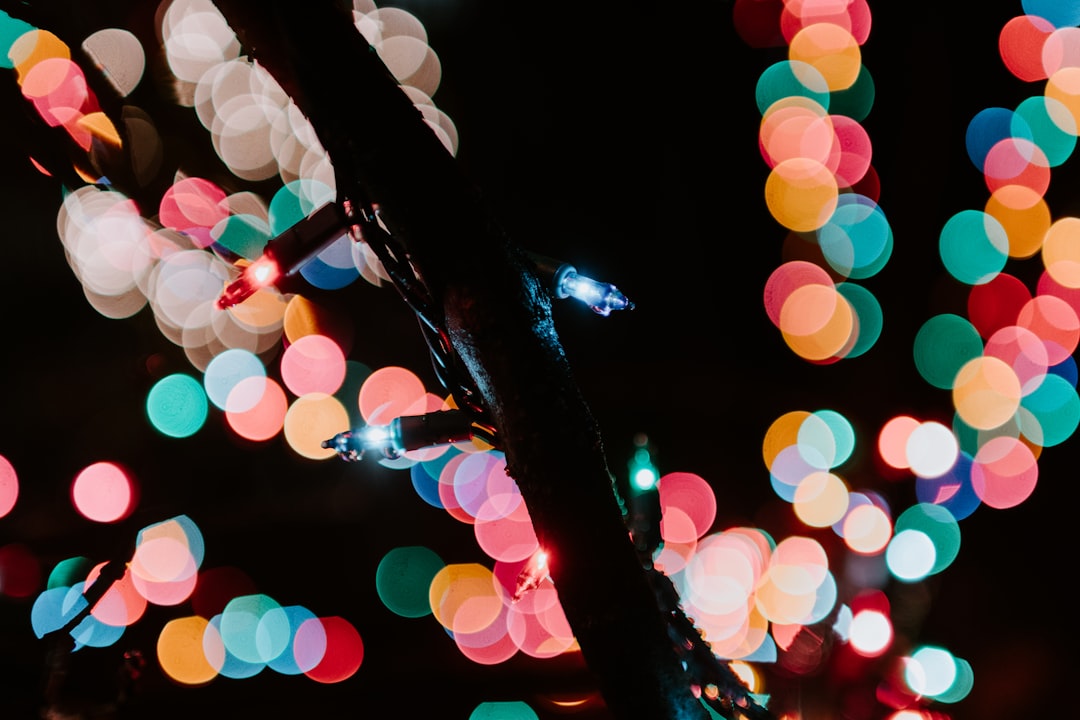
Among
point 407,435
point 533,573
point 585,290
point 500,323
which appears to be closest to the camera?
point 500,323

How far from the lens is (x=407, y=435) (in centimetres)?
202

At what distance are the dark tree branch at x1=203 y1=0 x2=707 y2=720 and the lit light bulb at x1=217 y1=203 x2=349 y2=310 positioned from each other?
0.10 metres

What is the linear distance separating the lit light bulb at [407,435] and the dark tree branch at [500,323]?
16.1 inches

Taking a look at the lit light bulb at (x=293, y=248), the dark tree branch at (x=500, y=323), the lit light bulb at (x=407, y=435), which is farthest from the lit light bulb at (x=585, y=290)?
the lit light bulb at (x=293, y=248)

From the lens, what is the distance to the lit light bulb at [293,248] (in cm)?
180

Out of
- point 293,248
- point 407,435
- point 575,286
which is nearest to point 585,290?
point 575,286

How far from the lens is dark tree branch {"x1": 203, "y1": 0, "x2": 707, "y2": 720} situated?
4.58ft

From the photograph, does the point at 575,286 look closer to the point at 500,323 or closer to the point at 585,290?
the point at 585,290

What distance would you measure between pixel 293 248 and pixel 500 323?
72 centimetres

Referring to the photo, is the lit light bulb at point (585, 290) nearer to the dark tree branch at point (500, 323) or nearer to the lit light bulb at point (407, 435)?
the dark tree branch at point (500, 323)

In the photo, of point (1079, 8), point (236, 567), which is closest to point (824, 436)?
point (1079, 8)

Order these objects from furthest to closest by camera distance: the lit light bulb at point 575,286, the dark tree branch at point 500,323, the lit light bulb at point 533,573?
the lit light bulb at point 575,286 < the lit light bulb at point 533,573 < the dark tree branch at point 500,323

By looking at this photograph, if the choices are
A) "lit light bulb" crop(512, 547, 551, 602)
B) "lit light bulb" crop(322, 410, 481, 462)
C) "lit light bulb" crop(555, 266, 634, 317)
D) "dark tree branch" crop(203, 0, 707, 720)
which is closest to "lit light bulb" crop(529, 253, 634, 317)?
"lit light bulb" crop(555, 266, 634, 317)

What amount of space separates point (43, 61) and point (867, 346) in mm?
12080
